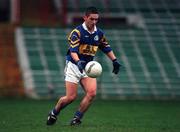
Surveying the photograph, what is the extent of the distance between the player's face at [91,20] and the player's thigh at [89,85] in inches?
37.4

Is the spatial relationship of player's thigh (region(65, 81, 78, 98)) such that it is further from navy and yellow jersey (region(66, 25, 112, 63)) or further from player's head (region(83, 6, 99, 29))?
player's head (region(83, 6, 99, 29))

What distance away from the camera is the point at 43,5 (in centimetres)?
3303

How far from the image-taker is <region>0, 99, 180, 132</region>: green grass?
14.6 meters

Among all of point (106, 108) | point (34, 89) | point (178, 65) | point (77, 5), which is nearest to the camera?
point (106, 108)

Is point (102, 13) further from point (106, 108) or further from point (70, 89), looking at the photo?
point (70, 89)

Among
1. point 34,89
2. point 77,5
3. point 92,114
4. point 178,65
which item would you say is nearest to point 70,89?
point 92,114

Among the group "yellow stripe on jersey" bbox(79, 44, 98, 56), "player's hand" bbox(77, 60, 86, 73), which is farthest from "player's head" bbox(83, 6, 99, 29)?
"player's hand" bbox(77, 60, 86, 73)

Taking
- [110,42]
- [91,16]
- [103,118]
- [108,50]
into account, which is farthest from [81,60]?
[110,42]

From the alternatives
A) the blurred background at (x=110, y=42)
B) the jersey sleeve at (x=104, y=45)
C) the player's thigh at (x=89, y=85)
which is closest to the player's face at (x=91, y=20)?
the jersey sleeve at (x=104, y=45)

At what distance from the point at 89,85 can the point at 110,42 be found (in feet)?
53.5

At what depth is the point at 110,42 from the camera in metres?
31.1

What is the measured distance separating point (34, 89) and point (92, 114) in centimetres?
933

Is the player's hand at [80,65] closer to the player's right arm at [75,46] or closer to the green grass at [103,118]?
the player's right arm at [75,46]

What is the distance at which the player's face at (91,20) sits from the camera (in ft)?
48.2
